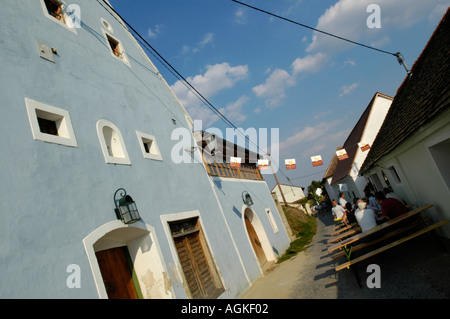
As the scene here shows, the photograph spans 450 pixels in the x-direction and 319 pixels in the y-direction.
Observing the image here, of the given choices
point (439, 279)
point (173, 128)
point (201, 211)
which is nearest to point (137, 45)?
point (173, 128)

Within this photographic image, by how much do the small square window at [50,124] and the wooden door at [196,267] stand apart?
3712 millimetres

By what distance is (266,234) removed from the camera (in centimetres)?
1416

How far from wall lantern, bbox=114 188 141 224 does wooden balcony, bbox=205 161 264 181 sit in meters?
5.14

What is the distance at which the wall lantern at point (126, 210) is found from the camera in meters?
5.39

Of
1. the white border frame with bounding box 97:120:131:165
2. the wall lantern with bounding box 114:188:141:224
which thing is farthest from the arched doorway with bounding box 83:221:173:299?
the white border frame with bounding box 97:120:131:165

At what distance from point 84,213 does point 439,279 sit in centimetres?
643

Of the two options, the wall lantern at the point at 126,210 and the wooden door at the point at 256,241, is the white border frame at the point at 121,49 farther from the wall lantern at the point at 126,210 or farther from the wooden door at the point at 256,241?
the wooden door at the point at 256,241

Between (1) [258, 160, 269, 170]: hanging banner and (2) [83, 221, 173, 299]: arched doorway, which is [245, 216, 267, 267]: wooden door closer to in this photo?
(1) [258, 160, 269, 170]: hanging banner

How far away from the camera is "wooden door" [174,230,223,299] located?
7023 mm

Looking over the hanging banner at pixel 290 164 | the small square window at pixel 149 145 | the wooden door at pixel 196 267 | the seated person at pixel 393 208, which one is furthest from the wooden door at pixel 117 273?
the hanging banner at pixel 290 164

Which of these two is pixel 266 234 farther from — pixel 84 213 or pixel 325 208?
pixel 325 208

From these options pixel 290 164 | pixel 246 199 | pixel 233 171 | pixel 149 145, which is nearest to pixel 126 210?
pixel 149 145
